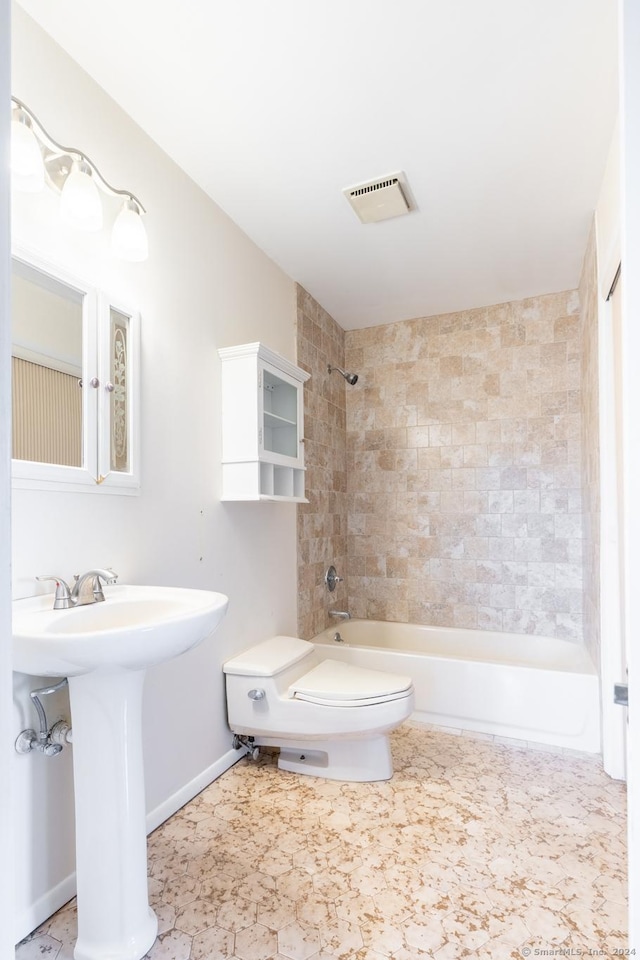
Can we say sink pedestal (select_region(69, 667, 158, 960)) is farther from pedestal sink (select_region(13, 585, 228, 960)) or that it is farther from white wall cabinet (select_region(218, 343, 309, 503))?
white wall cabinet (select_region(218, 343, 309, 503))

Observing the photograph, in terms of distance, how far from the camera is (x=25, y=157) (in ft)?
4.42

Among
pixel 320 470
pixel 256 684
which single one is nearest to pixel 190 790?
pixel 256 684

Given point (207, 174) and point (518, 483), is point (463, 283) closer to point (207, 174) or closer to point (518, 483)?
point (518, 483)

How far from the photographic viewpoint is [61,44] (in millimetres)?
1534

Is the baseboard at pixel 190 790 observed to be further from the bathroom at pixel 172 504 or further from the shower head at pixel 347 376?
the shower head at pixel 347 376

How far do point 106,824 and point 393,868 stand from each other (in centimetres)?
88

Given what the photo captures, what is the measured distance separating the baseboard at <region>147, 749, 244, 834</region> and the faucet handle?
89 cm

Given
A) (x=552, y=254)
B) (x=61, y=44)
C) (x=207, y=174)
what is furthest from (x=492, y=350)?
(x=61, y=44)

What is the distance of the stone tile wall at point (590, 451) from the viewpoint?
243cm

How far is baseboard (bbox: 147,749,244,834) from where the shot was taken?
5.92 feet

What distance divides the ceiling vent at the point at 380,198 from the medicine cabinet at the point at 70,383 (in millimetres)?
1083

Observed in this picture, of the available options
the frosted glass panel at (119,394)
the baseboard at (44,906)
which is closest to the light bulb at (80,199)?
the frosted glass panel at (119,394)

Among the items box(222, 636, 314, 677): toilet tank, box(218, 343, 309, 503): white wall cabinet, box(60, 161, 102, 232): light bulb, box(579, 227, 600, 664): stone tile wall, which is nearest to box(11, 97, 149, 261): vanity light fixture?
box(60, 161, 102, 232): light bulb

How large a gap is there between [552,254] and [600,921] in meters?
2.72
